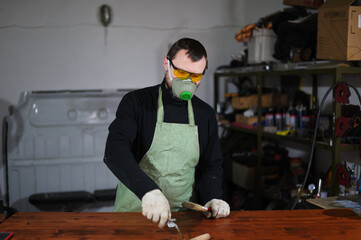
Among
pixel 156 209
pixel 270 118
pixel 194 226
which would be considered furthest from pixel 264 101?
pixel 156 209

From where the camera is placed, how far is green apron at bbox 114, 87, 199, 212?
2.16 meters

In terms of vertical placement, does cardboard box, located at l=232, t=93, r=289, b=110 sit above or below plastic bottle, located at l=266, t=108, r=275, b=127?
above

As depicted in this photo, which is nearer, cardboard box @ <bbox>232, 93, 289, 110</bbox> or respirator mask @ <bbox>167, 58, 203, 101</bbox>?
respirator mask @ <bbox>167, 58, 203, 101</bbox>

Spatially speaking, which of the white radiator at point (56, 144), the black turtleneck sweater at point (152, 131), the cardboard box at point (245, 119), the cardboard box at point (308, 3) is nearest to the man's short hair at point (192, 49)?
the black turtleneck sweater at point (152, 131)

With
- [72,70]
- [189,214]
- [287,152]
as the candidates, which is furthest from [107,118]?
[189,214]

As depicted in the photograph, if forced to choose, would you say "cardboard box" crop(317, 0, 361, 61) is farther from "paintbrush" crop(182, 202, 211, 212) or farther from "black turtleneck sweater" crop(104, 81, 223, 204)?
"paintbrush" crop(182, 202, 211, 212)

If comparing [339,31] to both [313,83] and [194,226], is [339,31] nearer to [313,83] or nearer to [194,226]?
[313,83]

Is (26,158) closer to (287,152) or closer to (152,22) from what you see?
(152,22)

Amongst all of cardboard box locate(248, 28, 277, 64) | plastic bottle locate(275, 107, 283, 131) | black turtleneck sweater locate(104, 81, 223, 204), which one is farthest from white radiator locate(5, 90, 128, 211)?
black turtleneck sweater locate(104, 81, 223, 204)

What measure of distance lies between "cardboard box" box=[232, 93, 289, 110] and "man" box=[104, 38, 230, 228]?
1.59 meters

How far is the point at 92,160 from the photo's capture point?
12.9ft

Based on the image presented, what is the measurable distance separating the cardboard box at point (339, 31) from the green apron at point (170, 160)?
1101mm

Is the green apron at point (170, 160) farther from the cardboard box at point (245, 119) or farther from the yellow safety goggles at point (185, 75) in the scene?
the cardboard box at point (245, 119)

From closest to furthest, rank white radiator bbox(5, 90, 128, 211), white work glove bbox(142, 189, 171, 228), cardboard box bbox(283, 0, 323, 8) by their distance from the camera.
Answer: white work glove bbox(142, 189, 171, 228), cardboard box bbox(283, 0, 323, 8), white radiator bbox(5, 90, 128, 211)
